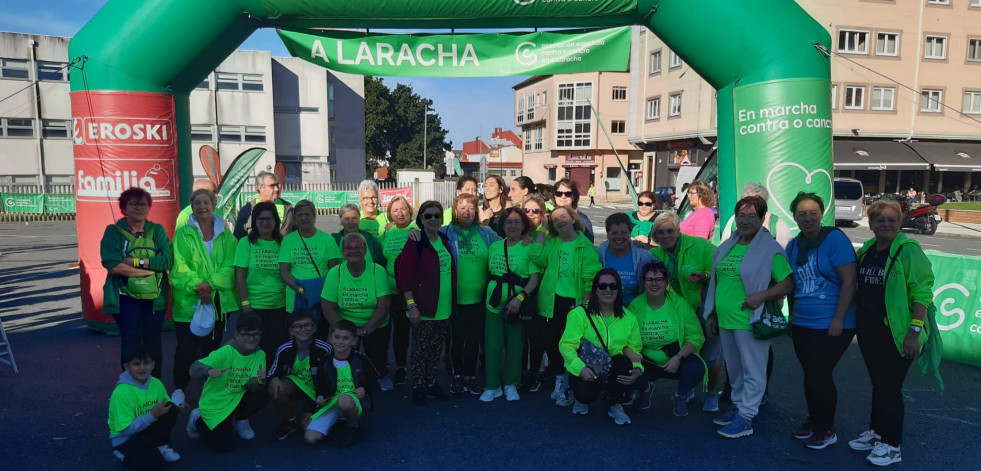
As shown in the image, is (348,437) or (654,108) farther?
(654,108)

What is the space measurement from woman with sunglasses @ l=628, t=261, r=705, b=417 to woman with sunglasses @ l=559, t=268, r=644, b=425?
0.10 metres

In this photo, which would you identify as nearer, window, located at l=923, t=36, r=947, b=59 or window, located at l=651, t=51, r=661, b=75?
window, located at l=923, t=36, r=947, b=59

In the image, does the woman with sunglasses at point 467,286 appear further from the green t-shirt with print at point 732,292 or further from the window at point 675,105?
the window at point 675,105

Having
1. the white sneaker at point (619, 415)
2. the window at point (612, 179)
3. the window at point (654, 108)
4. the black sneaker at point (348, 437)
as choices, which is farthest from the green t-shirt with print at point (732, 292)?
the window at point (612, 179)

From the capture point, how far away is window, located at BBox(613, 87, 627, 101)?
51.7 m

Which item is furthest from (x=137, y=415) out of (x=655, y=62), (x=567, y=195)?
(x=655, y=62)

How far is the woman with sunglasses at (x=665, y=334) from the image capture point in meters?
4.46

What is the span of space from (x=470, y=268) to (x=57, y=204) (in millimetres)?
25445

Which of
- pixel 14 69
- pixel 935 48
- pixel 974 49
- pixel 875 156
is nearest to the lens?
pixel 14 69

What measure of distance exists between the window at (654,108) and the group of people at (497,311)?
1346 inches

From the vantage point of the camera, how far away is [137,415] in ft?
12.2

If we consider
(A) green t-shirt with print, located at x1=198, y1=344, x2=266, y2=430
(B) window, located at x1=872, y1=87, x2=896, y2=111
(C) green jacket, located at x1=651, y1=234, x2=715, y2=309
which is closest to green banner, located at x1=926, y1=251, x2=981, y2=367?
(C) green jacket, located at x1=651, y1=234, x2=715, y2=309

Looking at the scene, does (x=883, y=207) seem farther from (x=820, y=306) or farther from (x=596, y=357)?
(x=596, y=357)

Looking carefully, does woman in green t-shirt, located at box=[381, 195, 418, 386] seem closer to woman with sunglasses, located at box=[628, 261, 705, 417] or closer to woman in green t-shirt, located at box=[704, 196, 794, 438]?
woman with sunglasses, located at box=[628, 261, 705, 417]
